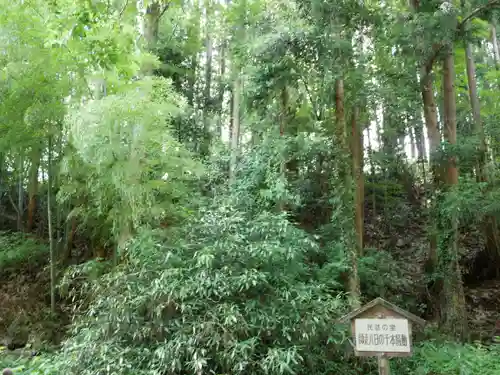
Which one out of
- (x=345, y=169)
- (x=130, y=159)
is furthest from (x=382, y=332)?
(x=130, y=159)

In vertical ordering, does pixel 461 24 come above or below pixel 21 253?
above

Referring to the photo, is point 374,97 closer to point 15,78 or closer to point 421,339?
point 421,339

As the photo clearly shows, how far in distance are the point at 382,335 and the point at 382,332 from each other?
0.08 feet

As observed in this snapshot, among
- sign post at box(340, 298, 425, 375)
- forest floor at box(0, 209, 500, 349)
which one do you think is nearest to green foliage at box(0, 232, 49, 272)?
forest floor at box(0, 209, 500, 349)

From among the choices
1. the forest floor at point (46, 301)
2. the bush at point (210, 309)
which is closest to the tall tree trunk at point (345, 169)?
the bush at point (210, 309)

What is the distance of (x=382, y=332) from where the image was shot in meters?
3.85

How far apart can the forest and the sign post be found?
2.70 feet

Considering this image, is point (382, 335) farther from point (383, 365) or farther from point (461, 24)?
point (461, 24)

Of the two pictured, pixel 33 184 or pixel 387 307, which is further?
pixel 33 184

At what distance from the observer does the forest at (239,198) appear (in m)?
4.73

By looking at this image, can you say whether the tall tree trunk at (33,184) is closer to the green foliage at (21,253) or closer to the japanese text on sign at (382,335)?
the green foliage at (21,253)

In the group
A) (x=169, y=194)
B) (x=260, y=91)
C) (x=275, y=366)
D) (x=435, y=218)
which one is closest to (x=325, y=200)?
(x=435, y=218)

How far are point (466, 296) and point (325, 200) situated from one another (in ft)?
11.2

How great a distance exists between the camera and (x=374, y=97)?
289 inches
